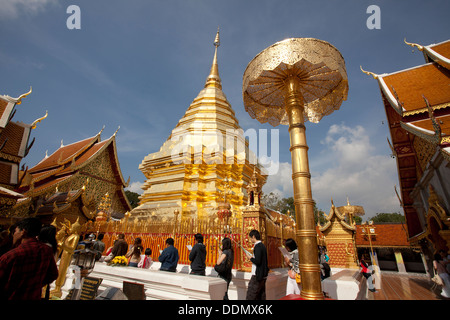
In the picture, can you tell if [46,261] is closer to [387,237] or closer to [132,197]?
[387,237]

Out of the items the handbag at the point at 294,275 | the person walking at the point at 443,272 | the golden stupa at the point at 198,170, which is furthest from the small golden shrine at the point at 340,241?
the handbag at the point at 294,275

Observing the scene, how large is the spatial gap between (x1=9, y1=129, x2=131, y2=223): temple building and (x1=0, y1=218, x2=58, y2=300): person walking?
9.26 m

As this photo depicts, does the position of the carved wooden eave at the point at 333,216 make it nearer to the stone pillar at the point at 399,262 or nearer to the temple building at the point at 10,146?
the temple building at the point at 10,146

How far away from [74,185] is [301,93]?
14.2 metres

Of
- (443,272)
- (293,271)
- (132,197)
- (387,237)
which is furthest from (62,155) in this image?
(387,237)

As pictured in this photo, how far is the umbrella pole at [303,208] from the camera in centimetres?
232

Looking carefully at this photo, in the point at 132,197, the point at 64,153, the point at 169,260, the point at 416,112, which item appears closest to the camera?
the point at 169,260

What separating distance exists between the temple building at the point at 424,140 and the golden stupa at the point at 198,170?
16.3 feet

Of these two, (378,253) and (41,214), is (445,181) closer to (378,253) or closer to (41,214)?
(41,214)

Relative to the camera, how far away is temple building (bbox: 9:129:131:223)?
10523mm

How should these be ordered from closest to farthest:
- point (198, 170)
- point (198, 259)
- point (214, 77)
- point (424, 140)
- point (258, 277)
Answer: point (258, 277), point (198, 259), point (424, 140), point (198, 170), point (214, 77)

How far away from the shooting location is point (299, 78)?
3.17m

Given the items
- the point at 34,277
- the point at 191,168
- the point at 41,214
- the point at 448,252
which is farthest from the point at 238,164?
the point at 41,214

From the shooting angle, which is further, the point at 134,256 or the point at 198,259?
the point at 134,256
